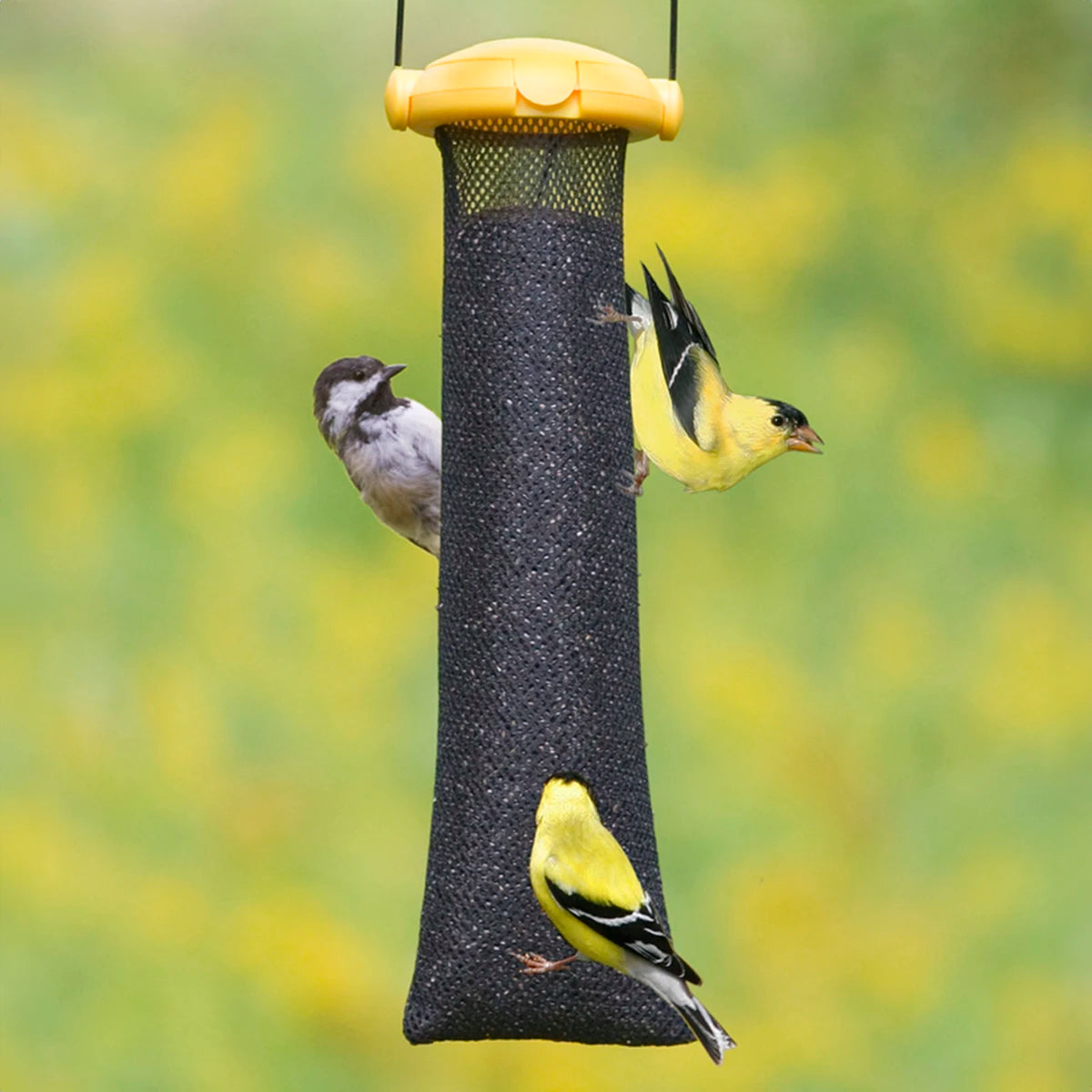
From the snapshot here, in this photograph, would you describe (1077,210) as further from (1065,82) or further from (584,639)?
(584,639)

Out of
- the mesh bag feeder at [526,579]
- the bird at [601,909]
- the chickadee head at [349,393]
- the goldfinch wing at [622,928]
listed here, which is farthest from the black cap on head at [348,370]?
the goldfinch wing at [622,928]

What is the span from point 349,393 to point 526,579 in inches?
29.1

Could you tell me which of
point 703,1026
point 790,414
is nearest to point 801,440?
point 790,414

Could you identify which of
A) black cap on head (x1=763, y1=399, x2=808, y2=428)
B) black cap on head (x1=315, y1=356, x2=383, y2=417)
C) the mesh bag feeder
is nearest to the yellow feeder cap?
the mesh bag feeder

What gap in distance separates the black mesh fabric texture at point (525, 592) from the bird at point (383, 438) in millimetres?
543

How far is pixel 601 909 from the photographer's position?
2.65 metres

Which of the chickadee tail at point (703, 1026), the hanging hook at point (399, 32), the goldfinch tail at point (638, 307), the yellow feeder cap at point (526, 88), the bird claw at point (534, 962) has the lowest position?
the chickadee tail at point (703, 1026)

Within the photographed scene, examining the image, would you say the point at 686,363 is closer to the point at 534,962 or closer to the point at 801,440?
the point at 801,440

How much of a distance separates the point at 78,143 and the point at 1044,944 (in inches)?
196

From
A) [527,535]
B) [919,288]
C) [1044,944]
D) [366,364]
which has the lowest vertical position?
[1044,944]

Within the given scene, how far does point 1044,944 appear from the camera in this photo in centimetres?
720

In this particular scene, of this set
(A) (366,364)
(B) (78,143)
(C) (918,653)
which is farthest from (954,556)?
(A) (366,364)

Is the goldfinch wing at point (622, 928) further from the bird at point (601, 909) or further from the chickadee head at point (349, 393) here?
the chickadee head at point (349, 393)

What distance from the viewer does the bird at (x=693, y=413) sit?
295 centimetres
